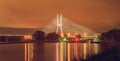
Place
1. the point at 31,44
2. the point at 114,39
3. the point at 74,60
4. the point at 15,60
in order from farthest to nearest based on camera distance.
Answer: the point at 31,44
the point at 15,60
the point at 114,39
the point at 74,60

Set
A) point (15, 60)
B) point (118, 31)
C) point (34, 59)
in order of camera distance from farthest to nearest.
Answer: point (15, 60)
point (34, 59)
point (118, 31)

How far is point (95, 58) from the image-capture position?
3.83ft

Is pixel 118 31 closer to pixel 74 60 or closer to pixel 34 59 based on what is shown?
pixel 74 60

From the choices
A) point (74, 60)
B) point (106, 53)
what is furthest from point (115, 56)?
point (74, 60)

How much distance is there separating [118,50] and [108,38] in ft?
1.44

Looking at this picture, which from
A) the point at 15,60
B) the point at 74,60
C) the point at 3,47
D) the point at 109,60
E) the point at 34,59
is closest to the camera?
the point at 109,60

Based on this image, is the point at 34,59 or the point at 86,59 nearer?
the point at 86,59

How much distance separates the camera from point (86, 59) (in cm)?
120

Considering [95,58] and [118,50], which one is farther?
[118,50]

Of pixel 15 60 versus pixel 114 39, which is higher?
pixel 114 39

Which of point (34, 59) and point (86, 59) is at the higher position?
point (86, 59)

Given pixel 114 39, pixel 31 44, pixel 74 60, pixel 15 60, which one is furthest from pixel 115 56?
pixel 31 44

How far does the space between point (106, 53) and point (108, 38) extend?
0.51 metres

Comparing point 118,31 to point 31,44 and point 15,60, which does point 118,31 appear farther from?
point 31,44
